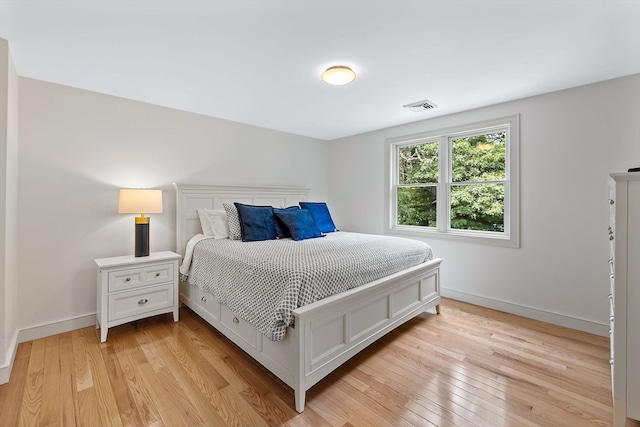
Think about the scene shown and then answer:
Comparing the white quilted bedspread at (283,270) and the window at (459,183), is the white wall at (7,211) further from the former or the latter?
the window at (459,183)

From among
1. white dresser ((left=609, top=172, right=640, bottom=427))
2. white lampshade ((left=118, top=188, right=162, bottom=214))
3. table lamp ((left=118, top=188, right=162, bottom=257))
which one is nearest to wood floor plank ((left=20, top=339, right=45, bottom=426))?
table lamp ((left=118, top=188, right=162, bottom=257))

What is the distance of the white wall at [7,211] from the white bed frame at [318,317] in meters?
1.28

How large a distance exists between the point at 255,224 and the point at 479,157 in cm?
275

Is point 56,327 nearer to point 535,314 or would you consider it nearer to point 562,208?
point 535,314

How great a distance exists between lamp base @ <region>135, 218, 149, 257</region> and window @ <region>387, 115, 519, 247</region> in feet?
10.0

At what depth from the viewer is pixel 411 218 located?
159 inches

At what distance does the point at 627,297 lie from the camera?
4.85 feet

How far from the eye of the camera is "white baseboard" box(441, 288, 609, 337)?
8.46 feet

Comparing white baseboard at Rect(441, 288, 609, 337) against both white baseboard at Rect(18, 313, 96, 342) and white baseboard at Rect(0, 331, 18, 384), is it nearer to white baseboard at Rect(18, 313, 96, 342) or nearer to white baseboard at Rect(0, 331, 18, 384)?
white baseboard at Rect(18, 313, 96, 342)

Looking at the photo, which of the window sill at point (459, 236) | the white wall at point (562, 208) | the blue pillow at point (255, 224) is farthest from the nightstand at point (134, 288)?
the white wall at point (562, 208)

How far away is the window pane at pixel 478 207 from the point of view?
10.7 feet

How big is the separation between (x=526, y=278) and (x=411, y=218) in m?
1.50

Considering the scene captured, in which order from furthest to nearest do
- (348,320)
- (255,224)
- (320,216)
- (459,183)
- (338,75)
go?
(320,216), (459,183), (255,224), (338,75), (348,320)

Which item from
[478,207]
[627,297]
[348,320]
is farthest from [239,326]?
[478,207]
